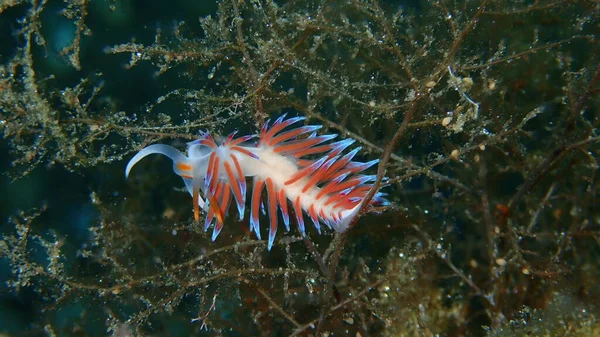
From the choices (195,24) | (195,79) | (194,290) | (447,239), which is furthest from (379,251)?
(195,24)

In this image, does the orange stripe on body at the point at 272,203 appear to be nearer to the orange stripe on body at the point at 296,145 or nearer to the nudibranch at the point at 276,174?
the nudibranch at the point at 276,174

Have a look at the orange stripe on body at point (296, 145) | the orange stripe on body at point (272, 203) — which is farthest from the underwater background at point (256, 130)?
the orange stripe on body at point (296, 145)

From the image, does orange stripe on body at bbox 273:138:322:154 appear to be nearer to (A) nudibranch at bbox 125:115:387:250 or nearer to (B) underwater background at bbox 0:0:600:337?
(A) nudibranch at bbox 125:115:387:250

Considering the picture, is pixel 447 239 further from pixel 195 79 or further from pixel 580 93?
pixel 195 79

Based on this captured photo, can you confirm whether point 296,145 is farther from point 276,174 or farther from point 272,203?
point 272,203

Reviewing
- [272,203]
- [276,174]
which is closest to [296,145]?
[276,174]

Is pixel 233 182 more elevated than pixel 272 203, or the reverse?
pixel 233 182
